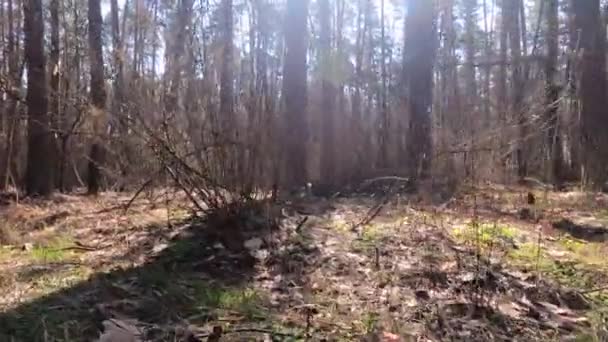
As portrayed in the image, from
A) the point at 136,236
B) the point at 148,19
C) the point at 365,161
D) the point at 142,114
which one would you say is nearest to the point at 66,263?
the point at 136,236

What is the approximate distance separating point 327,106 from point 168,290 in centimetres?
815

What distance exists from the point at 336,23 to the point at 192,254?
22885 millimetres

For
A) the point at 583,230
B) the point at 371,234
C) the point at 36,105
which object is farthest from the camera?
the point at 36,105

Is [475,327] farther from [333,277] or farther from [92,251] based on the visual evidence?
[92,251]

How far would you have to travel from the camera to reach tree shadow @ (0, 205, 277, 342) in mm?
2588

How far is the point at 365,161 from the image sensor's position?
885cm

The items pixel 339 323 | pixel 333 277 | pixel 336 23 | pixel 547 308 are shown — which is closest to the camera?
pixel 339 323

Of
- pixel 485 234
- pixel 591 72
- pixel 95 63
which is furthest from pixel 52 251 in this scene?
pixel 591 72

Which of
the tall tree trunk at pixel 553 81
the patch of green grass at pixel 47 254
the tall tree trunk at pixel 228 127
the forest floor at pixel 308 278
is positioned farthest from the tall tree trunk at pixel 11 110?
the tall tree trunk at pixel 553 81

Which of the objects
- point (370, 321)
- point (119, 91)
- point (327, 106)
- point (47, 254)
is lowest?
point (370, 321)

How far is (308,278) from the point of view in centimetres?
336

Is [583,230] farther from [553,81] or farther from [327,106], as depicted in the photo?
[327,106]

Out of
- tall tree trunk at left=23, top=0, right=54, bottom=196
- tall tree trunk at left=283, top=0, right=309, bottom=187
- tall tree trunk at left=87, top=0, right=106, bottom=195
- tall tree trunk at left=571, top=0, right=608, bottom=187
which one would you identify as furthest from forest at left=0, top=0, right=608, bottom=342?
tall tree trunk at left=571, top=0, right=608, bottom=187

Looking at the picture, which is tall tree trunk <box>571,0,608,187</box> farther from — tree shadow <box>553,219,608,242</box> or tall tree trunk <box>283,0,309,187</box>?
tree shadow <box>553,219,608,242</box>
